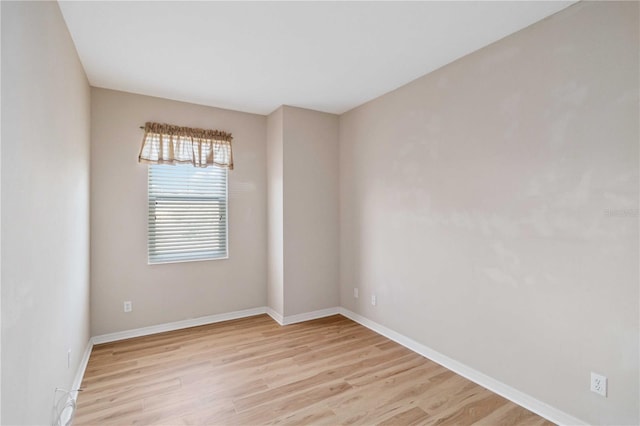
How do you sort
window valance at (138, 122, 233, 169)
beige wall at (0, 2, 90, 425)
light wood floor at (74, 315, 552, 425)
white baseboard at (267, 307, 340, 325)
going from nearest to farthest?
1. beige wall at (0, 2, 90, 425)
2. light wood floor at (74, 315, 552, 425)
3. window valance at (138, 122, 233, 169)
4. white baseboard at (267, 307, 340, 325)

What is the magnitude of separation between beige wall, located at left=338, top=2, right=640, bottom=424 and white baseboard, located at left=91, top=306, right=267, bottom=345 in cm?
193

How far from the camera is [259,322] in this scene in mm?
3992

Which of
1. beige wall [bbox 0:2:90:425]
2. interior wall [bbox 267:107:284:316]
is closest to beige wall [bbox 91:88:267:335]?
interior wall [bbox 267:107:284:316]

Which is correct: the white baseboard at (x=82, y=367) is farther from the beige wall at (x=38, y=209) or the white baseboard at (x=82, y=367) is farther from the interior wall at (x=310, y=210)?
the interior wall at (x=310, y=210)

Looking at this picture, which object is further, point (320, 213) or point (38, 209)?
point (320, 213)

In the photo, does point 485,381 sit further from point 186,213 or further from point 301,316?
point 186,213

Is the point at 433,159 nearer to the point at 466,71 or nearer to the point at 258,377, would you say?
the point at 466,71

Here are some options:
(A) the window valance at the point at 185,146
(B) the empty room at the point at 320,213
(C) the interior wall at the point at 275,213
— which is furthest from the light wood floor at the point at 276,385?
(A) the window valance at the point at 185,146

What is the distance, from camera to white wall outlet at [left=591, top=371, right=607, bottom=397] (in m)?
1.92

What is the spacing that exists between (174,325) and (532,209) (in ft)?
12.4

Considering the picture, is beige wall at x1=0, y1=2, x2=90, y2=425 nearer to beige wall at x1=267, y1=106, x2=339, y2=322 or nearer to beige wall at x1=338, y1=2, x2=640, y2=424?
beige wall at x1=267, y1=106, x2=339, y2=322

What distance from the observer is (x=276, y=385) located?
2.57 metres

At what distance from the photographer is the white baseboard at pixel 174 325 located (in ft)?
11.2

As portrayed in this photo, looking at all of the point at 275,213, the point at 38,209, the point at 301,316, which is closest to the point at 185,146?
the point at 275,213
